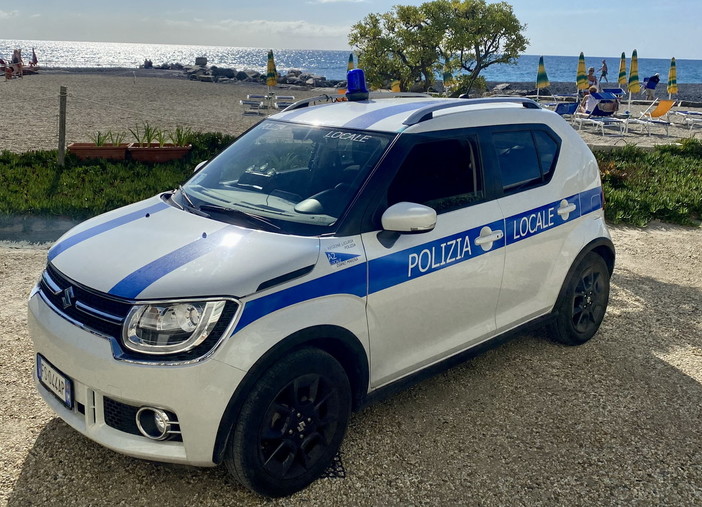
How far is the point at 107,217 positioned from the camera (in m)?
3.90

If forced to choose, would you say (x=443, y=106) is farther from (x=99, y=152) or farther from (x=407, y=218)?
(x=99, y=152)

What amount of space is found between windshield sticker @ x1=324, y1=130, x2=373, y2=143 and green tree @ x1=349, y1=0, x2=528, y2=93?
15.6 meters

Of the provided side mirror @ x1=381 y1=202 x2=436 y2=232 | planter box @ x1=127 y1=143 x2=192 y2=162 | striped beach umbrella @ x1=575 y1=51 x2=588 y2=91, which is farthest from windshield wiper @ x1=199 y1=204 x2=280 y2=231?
striped beach umbrella @ x1=575 y1=51 x2=588 y2=91

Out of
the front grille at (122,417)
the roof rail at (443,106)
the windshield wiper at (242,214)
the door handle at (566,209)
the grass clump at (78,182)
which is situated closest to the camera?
the front grille at (122,417)

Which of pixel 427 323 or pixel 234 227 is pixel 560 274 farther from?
pixel 234 227

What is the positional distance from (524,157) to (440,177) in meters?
0.88

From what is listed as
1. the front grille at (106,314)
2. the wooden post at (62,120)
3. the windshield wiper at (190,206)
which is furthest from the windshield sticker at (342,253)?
the wooden post at (62,120)

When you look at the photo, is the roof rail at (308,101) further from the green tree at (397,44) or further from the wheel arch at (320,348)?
the green tree at (397,44)

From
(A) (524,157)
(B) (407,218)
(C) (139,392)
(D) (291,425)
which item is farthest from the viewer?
(A) (524,157)

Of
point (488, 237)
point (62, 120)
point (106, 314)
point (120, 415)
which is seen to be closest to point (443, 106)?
point (488, 237)

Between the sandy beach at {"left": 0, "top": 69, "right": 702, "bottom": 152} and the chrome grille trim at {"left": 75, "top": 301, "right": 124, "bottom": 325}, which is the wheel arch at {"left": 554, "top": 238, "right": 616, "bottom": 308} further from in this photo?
the sandy beach at {"left": 0, "top": 69, "right": 702, "bottom": 152}

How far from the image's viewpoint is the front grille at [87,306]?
117 inches

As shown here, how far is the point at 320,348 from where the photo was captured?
131 inches

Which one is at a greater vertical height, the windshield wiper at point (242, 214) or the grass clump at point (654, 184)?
the windshield wiper at point (242, 214)
